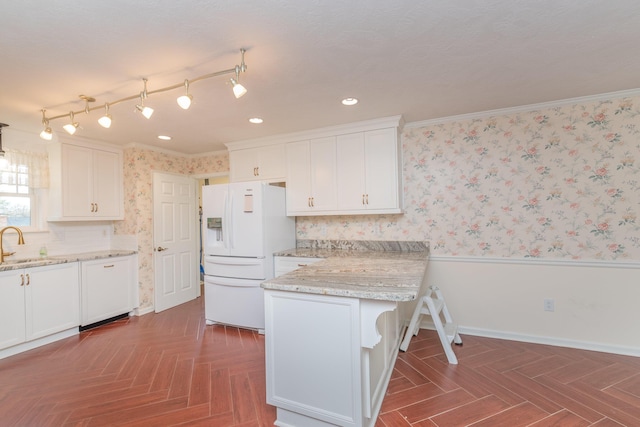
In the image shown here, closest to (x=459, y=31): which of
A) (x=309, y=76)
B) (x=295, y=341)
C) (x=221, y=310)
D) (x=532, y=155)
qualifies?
(x=309, y=76)

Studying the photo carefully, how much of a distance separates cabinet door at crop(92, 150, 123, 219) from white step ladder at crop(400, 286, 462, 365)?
397cm

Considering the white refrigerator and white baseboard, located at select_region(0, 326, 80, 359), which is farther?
the white refrigerator

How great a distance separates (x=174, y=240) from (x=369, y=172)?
301 centimetres

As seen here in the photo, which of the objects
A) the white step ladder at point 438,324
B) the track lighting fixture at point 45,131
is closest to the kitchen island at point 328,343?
the white step ladder at point 438,324

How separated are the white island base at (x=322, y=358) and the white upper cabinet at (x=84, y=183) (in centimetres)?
321

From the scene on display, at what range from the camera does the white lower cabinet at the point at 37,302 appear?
9.13ft

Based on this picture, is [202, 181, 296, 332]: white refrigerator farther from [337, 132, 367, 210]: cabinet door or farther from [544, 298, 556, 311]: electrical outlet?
[544, 298, 556, 311]: electrical outlet

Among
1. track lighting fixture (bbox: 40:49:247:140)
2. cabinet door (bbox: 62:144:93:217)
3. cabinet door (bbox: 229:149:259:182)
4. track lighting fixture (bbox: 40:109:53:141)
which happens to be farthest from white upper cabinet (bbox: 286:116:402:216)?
cabinet door (bbox: 62:144:93:217)

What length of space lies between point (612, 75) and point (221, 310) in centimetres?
425

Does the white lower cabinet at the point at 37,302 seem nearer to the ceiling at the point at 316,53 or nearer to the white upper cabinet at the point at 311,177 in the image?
the ceiling at the point at 316,53

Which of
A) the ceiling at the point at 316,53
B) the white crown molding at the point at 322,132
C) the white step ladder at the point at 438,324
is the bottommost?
the white step ladder at the point at 438,324

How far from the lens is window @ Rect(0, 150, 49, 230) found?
326 centimetres

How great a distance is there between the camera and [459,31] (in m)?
1.70

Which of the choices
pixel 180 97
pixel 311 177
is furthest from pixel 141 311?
pixel 180 97
